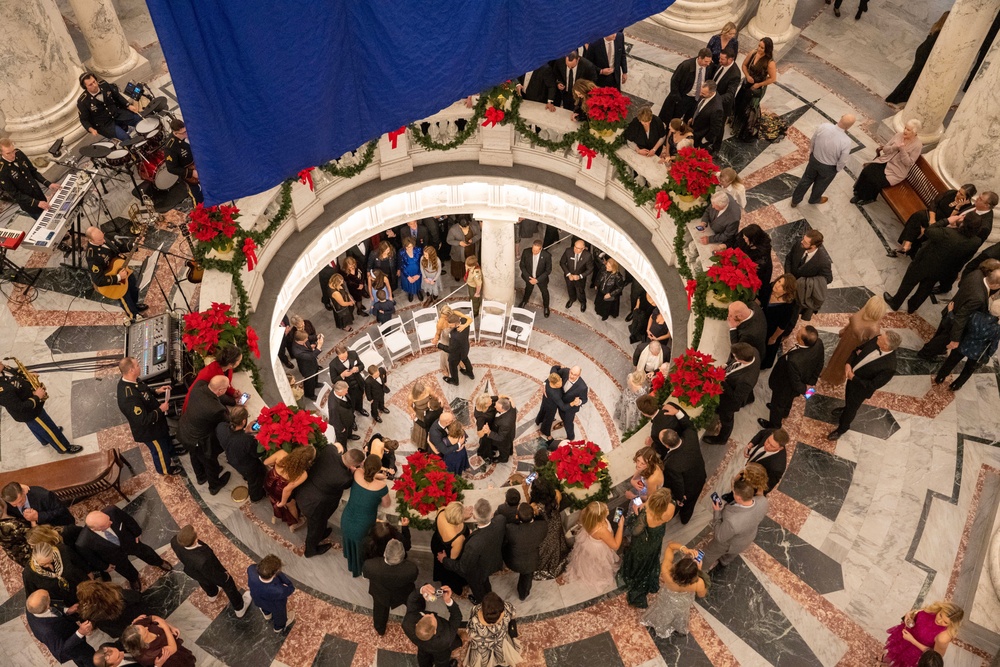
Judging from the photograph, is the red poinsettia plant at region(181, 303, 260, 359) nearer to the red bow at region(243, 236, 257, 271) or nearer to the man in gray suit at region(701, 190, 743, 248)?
the red bow at region(243, 236, 257, 271)

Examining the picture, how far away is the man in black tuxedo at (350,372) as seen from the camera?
12.1 meters

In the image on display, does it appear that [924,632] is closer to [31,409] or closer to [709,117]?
[709,117]

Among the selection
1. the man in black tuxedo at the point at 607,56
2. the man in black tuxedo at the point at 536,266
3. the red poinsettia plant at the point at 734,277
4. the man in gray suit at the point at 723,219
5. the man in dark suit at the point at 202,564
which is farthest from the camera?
the man in black tuxedo at the point at 536,266

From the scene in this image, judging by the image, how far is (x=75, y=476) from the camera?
365 inches

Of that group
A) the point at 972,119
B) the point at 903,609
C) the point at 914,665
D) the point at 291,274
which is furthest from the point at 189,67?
the point at 972,119

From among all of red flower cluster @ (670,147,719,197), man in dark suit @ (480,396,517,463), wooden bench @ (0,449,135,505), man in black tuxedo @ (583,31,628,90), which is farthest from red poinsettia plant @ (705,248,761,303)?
wooden bench @ (0,449,135,505)

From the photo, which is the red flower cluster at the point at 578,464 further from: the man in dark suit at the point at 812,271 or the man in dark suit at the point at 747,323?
the man in dark suit at the point at 812,271

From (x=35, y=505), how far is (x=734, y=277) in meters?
8.41

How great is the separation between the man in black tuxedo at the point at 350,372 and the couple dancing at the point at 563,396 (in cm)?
292

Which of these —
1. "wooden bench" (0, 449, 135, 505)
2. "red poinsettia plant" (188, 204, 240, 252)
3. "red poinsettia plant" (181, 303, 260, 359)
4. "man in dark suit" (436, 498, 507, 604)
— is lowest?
"man in dark suit" (436, 498, 507, 604)

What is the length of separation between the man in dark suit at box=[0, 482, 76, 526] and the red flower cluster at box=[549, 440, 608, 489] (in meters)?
5.42

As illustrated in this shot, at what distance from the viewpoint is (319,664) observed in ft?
27.1

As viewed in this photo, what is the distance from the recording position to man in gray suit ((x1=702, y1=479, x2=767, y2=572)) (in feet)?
25.9

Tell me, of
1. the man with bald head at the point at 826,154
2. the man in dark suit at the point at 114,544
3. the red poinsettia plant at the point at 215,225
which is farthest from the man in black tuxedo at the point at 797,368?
the man in dark suit at the point at 114,544
